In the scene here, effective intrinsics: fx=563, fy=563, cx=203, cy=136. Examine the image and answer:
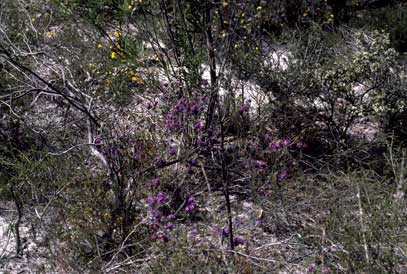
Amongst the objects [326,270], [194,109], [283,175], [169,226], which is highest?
[194,109]

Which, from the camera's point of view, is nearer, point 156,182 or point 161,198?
point 161,198

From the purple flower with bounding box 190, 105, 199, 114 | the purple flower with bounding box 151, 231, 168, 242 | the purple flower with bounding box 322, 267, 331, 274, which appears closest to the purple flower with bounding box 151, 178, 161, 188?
the purple flower with bounding box 151, 231, 168, 242

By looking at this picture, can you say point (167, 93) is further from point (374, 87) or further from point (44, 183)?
point (374, 87)

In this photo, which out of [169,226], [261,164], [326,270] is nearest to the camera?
[326,270]

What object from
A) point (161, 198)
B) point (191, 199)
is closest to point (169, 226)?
point (161, 198)

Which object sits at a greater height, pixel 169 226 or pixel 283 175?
pixel 283 175

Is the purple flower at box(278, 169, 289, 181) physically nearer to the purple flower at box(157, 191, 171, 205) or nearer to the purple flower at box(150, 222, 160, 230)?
the purple flower at box(157, 191, 171, 205)

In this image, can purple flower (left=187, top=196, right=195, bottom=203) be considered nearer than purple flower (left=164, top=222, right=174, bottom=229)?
No

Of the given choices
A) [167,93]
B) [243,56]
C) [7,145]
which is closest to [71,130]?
[7,145]

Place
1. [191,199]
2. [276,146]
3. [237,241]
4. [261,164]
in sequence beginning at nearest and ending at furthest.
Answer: [237,241] → [191,199] → [261,164] → [276,146]

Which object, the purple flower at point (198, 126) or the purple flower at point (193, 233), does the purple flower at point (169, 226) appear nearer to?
the purple flower at point (193, 233)

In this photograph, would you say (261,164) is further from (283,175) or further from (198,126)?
(198,126)

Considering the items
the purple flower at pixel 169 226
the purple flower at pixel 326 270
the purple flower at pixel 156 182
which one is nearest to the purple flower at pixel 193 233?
the purple flower at pixel 169 226

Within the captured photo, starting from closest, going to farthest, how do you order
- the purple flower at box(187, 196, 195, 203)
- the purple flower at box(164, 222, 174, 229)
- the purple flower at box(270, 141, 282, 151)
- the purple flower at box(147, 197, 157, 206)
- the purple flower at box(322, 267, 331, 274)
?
the purple flower at box(322, 267, 331, 274) → the purple flower at box(164, 222, 174, 229) → the purple flower at box(147, 197, 157, 206) → the purple flower at box(187, 196, 195, 203) → the purple flower at box(270, 141, 282, 151)
